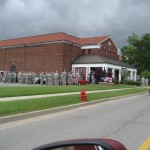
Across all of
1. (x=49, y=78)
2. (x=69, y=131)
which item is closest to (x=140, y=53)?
(x=49, y=78)

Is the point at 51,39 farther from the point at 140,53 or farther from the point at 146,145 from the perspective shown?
the point at 146,145

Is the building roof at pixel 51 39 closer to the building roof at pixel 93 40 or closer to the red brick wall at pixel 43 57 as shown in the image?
the building roof at pixel 93 40

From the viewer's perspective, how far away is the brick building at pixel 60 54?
180 feet

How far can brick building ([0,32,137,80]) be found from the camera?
54.7 metres

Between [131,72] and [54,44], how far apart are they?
1964 cm

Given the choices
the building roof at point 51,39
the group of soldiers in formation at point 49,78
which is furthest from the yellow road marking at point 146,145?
the building roof at point 51,39

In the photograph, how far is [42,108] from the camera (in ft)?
46.2

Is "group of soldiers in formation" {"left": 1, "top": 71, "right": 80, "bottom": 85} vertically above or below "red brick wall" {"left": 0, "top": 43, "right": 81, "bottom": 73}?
below

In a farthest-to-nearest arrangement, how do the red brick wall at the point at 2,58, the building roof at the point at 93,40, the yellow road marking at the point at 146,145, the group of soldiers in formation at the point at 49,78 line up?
the red brick wall at the point at 2,58 < the building roof at the point at 93,40 < the group of soldiers in formation at the point at 49,78 < the yellow road marking at the point at 146,145

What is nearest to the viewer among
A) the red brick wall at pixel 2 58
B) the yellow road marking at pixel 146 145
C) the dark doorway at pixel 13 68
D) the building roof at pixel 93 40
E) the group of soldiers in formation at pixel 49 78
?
the yellow road marking at pixel 146 145

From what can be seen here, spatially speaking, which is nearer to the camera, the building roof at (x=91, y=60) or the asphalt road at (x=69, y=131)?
the asphalt road at (x=69, y=131)

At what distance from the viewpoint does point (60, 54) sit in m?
54.7

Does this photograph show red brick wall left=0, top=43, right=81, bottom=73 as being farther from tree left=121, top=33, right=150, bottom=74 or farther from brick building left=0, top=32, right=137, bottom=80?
tree left=121, top=33, right=150, bottom=74

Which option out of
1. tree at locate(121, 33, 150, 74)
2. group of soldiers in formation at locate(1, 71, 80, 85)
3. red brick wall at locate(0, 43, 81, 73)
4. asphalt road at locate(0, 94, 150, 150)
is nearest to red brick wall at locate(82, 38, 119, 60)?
red brick wall at locate(0, 43, 81, 73)
